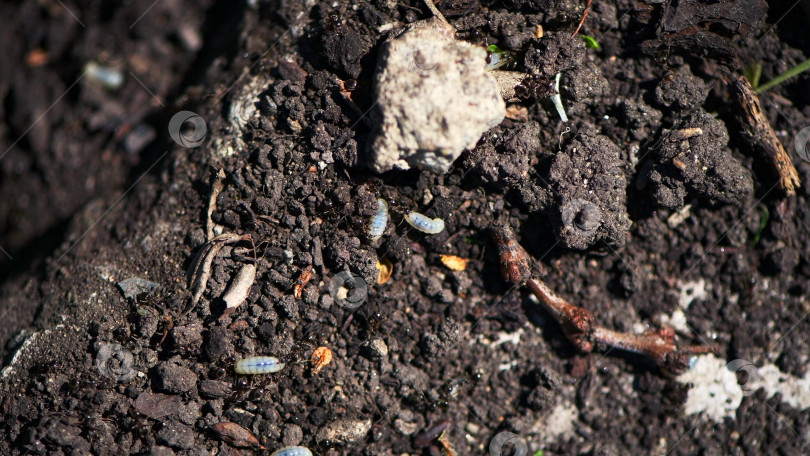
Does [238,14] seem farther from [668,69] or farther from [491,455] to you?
[491,455]

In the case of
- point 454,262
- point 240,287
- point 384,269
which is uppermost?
point 240,287

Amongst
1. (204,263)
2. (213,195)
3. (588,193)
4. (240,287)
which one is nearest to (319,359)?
(240,287)

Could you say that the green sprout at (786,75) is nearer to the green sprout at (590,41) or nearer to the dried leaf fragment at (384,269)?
the green sprout at (590,41)

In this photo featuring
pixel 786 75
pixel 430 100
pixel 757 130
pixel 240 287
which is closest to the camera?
pixel 430 100

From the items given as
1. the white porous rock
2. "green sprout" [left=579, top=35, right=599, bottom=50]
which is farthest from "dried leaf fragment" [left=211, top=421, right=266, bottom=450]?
"green sprout" [left=579, top=35, right=599, bottom=50]

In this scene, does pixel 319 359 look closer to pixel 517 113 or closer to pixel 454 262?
pixel 454 262

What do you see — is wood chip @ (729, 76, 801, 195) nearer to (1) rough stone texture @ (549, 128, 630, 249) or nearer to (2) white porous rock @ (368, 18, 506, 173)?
(1) rough stone texture @ (549, 128, 630, 249)
